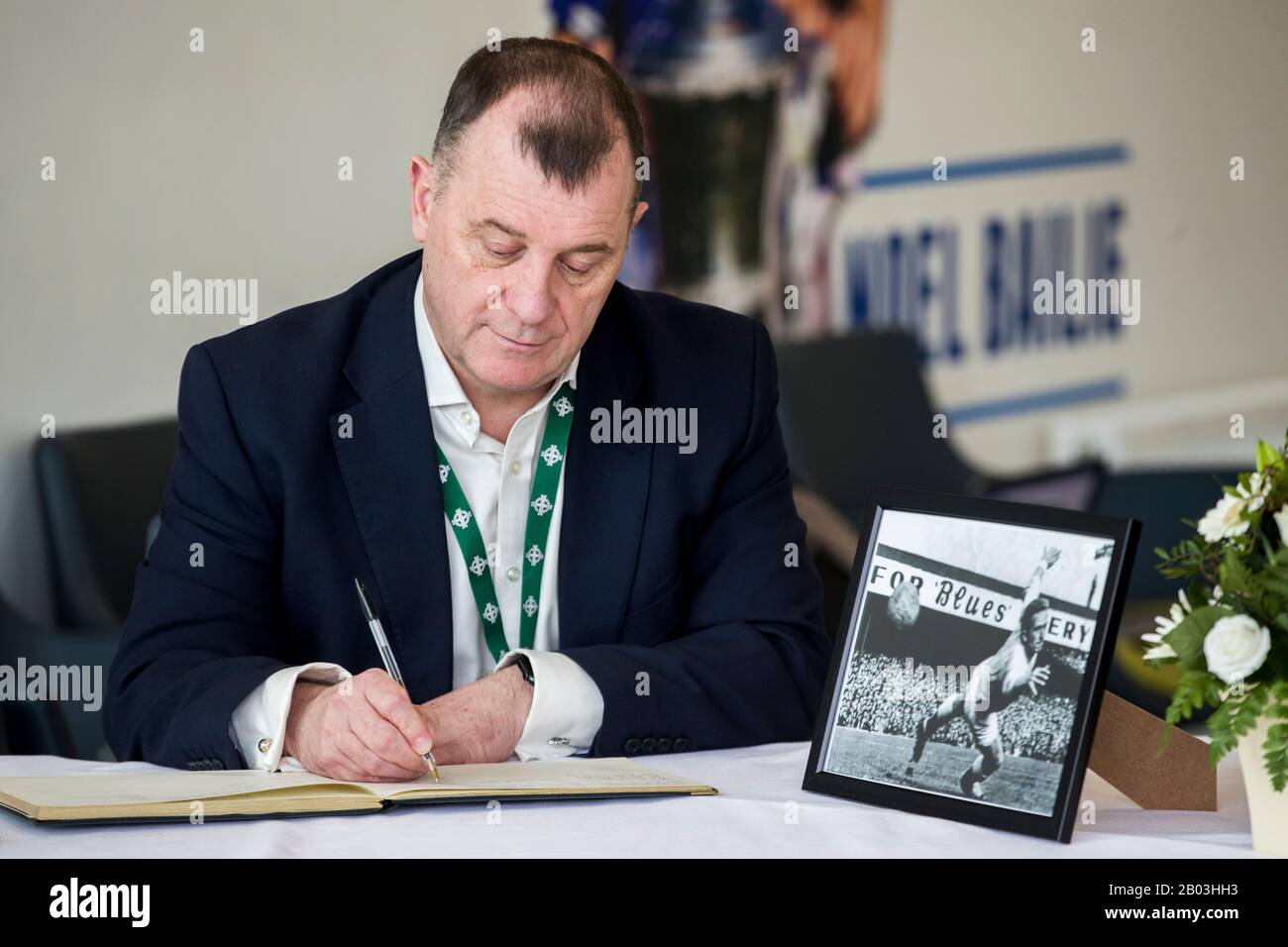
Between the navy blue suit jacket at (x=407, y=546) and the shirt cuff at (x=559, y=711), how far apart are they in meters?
0.02

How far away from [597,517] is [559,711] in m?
0.41

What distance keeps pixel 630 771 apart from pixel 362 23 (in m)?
3.28

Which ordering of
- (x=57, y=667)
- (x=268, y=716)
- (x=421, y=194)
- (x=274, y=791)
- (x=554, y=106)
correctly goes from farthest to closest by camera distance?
(x=57, y=667)
(x=421, y=194)
(x=554, y=106)
(x=268, y=716)
(x=274, y=791)

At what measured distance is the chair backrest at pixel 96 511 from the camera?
3764 mm

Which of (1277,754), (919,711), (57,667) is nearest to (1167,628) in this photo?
(1277,754)

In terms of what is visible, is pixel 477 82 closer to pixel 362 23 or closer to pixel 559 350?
pixel 559 350

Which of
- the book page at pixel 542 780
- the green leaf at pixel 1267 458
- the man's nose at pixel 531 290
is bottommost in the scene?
the book page at pixel 542 780

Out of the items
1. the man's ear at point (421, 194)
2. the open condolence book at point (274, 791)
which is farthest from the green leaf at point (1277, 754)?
the man's ear at point (421, 194)

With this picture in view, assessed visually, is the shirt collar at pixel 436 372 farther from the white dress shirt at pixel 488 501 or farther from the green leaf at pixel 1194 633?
the green leaf at pixel 1194 633

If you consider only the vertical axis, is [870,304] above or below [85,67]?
below

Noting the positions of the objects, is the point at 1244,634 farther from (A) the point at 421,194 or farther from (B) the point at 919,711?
(A) the point at 421,194

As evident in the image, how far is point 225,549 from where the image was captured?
1994 mm

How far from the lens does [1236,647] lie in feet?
4.05

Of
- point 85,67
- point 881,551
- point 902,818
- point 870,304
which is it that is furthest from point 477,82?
point 870,304
